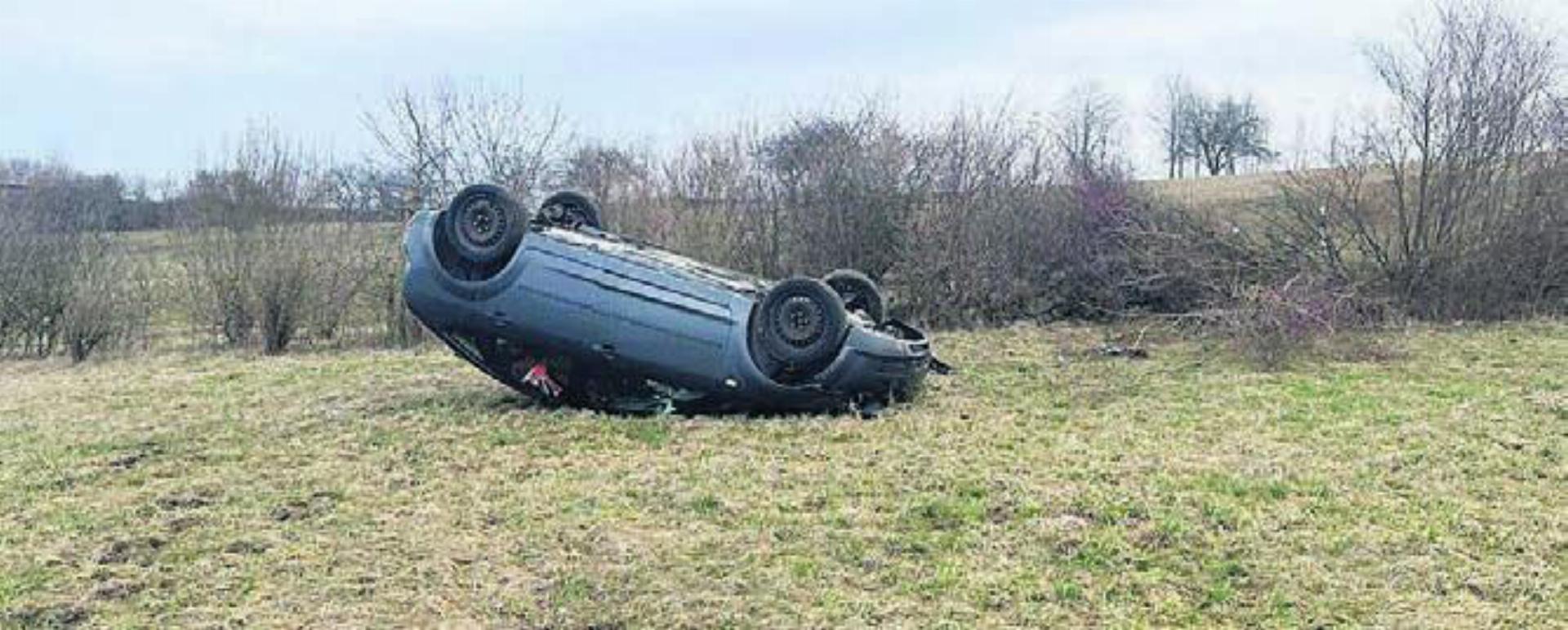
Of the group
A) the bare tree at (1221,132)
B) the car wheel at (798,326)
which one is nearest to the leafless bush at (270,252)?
the car wheel at (798,326)

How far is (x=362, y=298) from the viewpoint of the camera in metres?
15.7

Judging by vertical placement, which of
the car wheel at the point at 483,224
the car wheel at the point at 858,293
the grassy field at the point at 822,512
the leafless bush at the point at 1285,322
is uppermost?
the car wheel at the point at 483,224

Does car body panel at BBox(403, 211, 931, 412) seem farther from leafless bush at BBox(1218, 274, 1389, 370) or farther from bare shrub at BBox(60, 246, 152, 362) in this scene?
bare shrub at BBox(60, 246, 152, 362)

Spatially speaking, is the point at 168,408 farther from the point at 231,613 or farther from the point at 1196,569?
the point at 1196,569

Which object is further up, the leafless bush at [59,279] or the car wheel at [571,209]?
the car wheel at [571,209]

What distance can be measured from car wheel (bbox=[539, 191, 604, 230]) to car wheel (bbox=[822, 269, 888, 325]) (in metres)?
1.88

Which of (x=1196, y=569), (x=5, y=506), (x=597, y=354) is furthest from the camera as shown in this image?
(x=597, y=354)

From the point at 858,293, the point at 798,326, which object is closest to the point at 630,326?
the point at 798,326

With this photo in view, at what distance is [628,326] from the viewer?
8.05 meters

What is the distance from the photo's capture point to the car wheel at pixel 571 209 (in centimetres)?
943

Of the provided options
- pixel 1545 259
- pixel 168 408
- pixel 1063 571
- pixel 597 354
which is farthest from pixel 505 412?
pixel 1545 259

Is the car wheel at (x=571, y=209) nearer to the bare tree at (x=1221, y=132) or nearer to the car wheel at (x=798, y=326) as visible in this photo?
the car wheel at (x=798, y=326)

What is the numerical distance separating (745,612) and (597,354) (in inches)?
155

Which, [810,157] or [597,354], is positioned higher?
[810,157]
